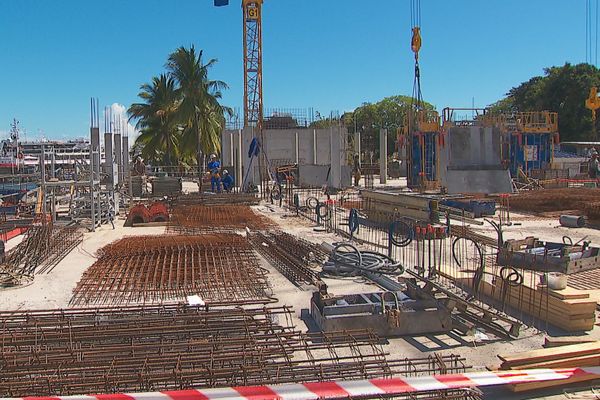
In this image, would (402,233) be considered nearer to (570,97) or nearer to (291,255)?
(291,255)

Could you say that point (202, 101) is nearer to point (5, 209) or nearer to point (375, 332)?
point (5, 209)

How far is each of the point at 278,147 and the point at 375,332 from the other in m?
39.0

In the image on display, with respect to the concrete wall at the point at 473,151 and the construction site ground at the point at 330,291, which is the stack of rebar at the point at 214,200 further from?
the concrete wall at the point at 473,151

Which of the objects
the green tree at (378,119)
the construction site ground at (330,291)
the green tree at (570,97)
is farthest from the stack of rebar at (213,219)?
the green tree at (378,119)

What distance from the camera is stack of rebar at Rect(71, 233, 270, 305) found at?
30.8ft

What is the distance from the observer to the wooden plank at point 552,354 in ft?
18.3

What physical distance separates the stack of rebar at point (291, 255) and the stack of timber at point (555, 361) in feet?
15.5

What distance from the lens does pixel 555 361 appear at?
562 centimetres

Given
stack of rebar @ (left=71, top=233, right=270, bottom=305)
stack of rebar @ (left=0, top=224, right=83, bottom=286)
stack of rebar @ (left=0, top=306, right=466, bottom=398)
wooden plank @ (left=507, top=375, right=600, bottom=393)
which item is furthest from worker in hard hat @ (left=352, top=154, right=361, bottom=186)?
wooden plank @ (left=507, top=375, right=600, bottom=393)

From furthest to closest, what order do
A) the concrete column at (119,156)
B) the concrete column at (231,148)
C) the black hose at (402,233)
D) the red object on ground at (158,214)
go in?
the concrete column at (231,148) < the concrete column at (119,156) < the red object on ground at (158,214) < the black hose at (402,233)

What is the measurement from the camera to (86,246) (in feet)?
48.8

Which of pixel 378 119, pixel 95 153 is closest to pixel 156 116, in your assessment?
pixel 95 153

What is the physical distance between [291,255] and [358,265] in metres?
2.31

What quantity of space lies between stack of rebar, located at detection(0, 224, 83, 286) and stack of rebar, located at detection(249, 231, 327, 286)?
459cm
